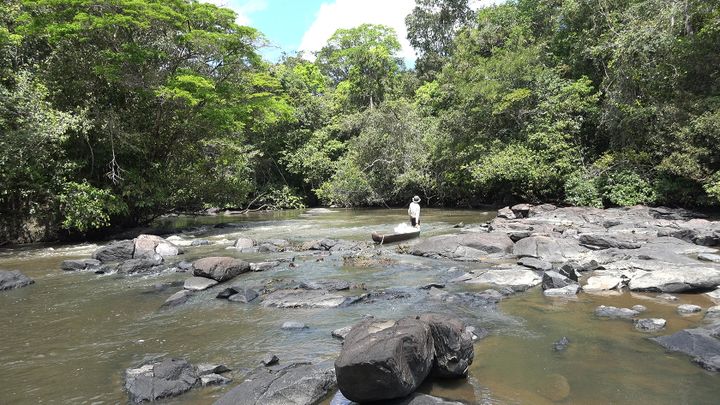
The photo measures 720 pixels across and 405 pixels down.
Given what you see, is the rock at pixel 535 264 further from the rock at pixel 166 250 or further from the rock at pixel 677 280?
the rock at pixel 166 250

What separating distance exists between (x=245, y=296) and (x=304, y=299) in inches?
49.3

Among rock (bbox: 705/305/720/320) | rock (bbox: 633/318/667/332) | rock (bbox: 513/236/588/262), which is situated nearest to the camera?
rock (bbox: 633/318/667/332)

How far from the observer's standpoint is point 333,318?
7.64 meters

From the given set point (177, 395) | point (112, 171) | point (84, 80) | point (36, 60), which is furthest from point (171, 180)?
point (177, 395)

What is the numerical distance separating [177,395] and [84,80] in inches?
684

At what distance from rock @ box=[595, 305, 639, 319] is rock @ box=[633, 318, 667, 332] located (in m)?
0.38

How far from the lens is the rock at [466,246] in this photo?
1263 cm

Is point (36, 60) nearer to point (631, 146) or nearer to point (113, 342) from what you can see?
point (113, 342)

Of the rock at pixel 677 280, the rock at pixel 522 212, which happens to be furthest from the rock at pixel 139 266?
the rock at pixel 522 212

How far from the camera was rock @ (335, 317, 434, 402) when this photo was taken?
170 inches

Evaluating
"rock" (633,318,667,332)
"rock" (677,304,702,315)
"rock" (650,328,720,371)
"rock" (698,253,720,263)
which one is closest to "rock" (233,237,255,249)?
"rock" (633,318,667,332)

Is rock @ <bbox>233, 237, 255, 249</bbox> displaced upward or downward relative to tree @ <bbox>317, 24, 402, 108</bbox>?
downward

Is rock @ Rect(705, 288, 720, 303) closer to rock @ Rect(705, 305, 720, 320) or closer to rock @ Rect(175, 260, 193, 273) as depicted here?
rock @ Rect(705, 305, 720, 320)

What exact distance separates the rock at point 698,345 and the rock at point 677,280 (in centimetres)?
246
